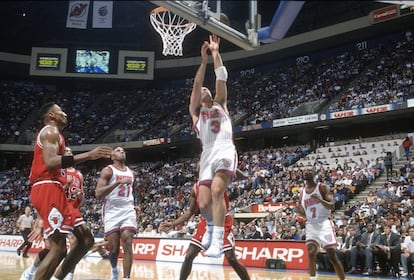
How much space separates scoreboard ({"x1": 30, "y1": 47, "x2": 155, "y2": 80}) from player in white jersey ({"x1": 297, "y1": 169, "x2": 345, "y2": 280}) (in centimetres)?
2824

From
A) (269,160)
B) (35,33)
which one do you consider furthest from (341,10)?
(35,33)

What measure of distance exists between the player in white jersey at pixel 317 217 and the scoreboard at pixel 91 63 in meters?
28.2

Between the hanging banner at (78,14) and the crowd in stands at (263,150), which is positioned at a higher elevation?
the hanging banner at (78,14)

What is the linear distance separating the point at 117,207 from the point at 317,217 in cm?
330

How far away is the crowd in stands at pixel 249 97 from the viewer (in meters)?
25.6

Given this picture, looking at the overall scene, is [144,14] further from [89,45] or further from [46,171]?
[46,171]

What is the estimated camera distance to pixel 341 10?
30734 mm

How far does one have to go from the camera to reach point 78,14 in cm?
3088

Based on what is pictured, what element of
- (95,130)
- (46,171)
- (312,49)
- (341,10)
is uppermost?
(341,10)

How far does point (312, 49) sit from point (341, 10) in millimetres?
3113

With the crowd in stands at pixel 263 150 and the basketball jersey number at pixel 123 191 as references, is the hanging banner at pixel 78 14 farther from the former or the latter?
the basketball jersey number at pixel 123 191

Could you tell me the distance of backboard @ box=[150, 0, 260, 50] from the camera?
6.18 metres

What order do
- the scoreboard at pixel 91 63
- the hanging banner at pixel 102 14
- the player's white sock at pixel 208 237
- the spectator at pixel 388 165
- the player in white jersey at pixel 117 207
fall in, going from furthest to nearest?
1. the scoreboard at pixel 91 63
2. the hanging banner at pixel 102 14
3. the spectator at pixel 388 165
4. the player in white jersey at pixel 117 207
5. the player's white sock at pixel 208 237

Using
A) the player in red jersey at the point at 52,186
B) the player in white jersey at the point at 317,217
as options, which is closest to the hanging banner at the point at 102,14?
the player in white jersey at the point at 317,217
